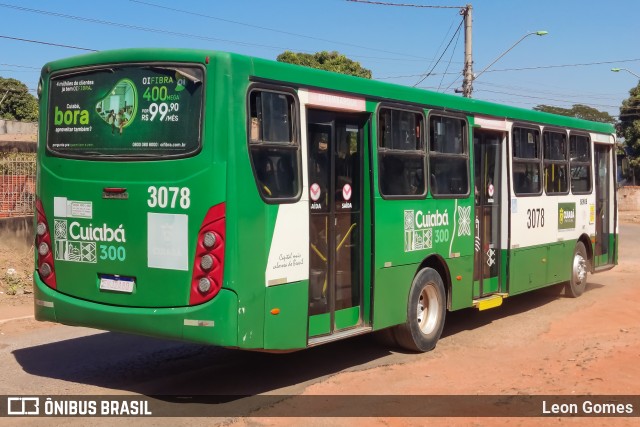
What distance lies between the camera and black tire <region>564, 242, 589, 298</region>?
45.6 ft

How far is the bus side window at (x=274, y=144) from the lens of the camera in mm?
6879

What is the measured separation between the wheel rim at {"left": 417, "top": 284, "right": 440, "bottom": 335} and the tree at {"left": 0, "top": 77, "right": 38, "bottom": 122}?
4359 centimetres

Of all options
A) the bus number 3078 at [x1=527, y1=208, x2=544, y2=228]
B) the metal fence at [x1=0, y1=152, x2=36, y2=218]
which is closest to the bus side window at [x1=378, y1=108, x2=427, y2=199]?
the bus number 3078 at [x1=527, y1=208, x2=544, y2=228]

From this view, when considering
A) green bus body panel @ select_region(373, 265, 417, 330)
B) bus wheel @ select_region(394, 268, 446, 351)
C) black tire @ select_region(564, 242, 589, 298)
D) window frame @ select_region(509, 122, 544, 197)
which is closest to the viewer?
green bus body panel @ select_region(373, 265, 417, 330)

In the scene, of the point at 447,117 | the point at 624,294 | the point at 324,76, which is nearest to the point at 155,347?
the point at 324,76

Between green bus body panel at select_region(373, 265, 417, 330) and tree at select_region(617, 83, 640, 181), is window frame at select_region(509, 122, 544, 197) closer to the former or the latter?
green bus body panel at select_region(373, 265, 417, 330)

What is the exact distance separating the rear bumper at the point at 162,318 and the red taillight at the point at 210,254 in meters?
0.09

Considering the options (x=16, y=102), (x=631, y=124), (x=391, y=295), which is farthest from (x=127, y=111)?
(x=631, y=124)

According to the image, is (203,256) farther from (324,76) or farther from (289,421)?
(324,76)

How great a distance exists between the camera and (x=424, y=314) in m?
9.63

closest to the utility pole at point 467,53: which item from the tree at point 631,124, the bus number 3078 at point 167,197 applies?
the bus number 3078 at point 167,197

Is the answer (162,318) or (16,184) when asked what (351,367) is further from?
(16,184)

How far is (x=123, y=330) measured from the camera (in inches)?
275

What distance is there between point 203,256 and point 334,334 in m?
1.94
